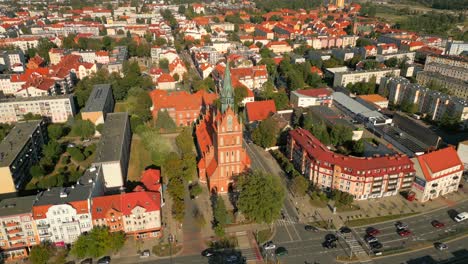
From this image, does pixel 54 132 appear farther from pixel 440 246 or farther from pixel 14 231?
pixel 440 246

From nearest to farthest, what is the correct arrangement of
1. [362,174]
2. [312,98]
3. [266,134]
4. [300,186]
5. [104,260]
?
[104,260] < [362,174] < [300,186] < [266,134] < [312,98]

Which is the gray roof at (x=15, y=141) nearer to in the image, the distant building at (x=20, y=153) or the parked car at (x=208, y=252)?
the distant building at (x=20, y=153)

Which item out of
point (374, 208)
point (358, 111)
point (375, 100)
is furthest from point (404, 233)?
point (375, 100)

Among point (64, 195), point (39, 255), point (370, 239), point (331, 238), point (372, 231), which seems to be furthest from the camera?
point (372, 231)

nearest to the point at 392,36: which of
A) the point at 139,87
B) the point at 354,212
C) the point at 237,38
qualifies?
the point at 237,38

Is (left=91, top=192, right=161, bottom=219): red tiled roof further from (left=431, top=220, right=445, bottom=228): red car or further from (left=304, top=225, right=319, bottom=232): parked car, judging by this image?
(left=431, top=220, right=445, bottom=228): red car

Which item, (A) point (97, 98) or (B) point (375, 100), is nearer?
(A) point (97, 98)

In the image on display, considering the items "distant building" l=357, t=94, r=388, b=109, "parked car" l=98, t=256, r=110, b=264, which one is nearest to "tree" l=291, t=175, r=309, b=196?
"parked car" l=98, t=256, r=110, b=264
